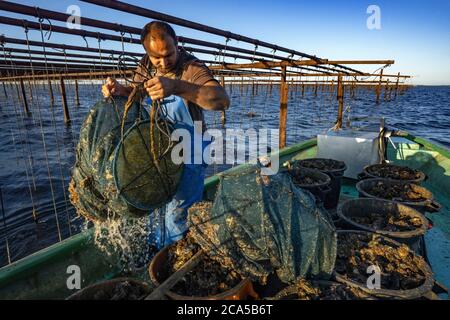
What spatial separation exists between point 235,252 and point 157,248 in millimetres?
1608

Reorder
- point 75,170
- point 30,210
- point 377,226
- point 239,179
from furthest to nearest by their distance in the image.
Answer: point 30,210 → point 377,226 → point 75,170 → point 239,179

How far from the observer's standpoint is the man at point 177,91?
218 centimetres

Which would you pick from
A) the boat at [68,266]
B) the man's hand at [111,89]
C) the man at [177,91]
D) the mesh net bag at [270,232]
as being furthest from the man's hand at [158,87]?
the boat at [68,266]

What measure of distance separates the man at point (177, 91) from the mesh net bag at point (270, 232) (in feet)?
2.53

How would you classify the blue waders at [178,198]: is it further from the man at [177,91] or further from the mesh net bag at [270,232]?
the mesh net bag at [270,232]

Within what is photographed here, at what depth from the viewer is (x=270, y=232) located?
215cm

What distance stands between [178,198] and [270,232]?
4.19ft

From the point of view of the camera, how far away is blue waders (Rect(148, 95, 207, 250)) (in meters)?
2.82

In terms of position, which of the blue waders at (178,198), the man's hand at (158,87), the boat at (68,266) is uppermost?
the man's hand at (158,87)

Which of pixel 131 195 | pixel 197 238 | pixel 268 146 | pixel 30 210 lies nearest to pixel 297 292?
pixel 197 238

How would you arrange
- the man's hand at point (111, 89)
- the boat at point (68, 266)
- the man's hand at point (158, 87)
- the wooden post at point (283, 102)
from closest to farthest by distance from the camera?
the man's hand at point (158, 87) < the man's hand at point (111, 89) < the boat at point (68, 266) < the wooden post at point (283, 102)

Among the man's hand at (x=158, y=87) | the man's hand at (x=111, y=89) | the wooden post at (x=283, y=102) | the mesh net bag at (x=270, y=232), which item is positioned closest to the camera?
the man's hand at (x=158, y=87)

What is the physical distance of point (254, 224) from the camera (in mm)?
2186

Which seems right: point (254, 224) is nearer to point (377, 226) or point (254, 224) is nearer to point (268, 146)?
point (377, 226)
